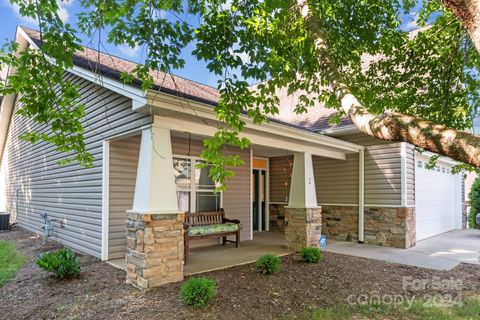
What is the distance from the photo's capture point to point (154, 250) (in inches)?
177

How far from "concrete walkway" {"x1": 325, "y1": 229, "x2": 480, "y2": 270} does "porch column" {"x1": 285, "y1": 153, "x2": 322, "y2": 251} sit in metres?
0.85

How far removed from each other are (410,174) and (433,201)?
9.33ft

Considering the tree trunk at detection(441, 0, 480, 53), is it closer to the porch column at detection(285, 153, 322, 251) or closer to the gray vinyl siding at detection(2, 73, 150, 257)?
the gray vinyl siding at detection(2, 73, 150, 257)

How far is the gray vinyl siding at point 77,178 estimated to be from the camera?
5986mm

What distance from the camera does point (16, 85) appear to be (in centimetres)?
339

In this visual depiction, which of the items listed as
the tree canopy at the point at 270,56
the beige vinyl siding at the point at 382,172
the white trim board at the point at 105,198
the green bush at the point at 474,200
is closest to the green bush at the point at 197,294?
the tree canopy at the point at 270,56

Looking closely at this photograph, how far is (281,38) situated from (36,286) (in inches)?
206

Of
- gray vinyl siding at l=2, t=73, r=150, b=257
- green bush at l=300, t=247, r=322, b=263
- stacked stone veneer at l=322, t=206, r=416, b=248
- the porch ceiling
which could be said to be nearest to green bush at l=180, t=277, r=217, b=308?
the porch ceiling

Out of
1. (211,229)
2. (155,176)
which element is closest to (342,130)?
(211,229)

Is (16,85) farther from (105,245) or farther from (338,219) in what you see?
(338,219)

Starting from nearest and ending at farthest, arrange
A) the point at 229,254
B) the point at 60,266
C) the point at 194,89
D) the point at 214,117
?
1. the point at 60,266
2. the point at 214,117
3. the point at 229,254
4. the point at 194,89

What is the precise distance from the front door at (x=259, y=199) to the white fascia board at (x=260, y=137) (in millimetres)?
3197

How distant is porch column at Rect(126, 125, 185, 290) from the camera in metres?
4.47

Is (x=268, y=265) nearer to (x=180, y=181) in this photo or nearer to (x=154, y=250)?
(x=154, y=250)
